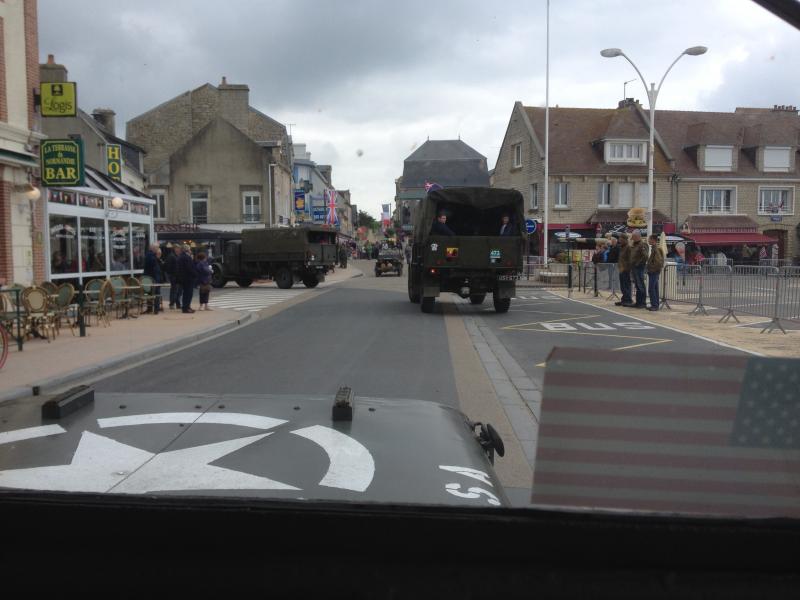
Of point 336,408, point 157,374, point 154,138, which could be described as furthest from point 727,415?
point 154,138

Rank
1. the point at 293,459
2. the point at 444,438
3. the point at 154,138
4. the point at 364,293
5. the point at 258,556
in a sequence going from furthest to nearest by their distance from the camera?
the point at 154,138 → the point at 364,293 → the point at 444,438 → the point at 293,459 → the point at 258,556

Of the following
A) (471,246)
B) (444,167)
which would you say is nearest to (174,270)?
(471,246)

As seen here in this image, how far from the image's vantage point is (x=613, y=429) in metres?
1.27

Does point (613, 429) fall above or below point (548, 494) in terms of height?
above

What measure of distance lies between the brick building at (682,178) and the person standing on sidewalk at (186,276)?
106 ft

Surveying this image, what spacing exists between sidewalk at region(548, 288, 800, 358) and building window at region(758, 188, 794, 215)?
30.4 meters

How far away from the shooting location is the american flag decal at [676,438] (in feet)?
4.15

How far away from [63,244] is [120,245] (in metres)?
2.54

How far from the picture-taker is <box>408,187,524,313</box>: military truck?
16875 millimetres

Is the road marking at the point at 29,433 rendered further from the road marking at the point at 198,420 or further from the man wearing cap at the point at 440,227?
the man wearing cap at the point at 440,227

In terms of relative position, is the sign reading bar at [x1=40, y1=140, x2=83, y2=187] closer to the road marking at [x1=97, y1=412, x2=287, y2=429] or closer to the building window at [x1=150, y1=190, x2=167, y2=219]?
the road marking at [x1=97, y1=412, x2=287, y2=429]

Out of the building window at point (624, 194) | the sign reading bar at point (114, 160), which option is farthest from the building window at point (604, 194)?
the sign reading bar at point (114, 160)

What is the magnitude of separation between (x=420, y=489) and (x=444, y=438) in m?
0.59

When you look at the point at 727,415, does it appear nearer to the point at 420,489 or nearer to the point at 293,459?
the point at 420,489
